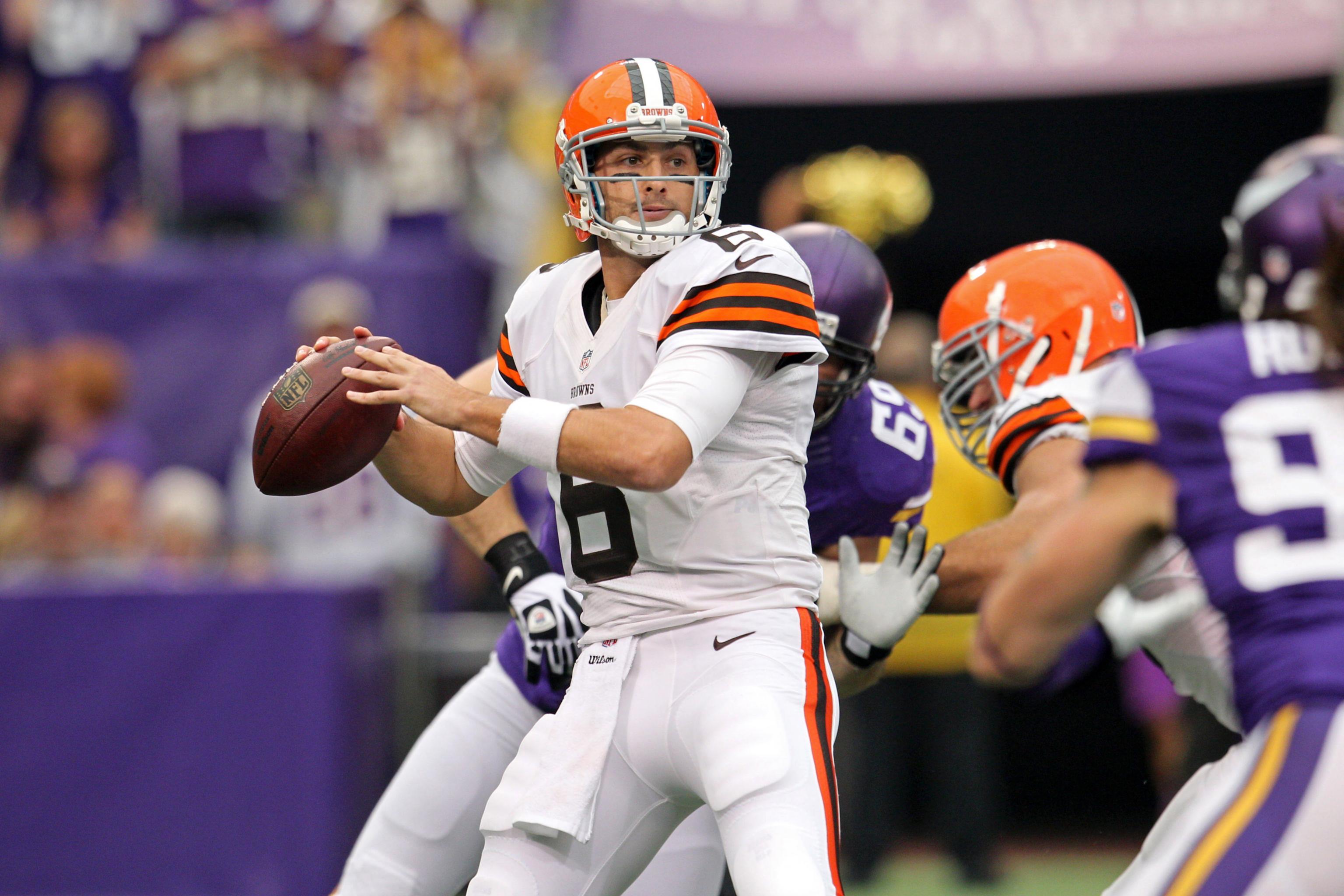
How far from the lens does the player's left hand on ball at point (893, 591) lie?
132 inches

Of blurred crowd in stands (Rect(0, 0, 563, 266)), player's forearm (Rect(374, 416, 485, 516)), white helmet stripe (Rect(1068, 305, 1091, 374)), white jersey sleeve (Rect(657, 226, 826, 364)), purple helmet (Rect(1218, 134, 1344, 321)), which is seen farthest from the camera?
blurred crowd in stands (Rect(0, 0, 563, 266))

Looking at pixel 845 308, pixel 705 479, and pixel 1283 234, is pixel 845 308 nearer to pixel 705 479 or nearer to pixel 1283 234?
pixel 705 479

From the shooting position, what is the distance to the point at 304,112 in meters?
8.44

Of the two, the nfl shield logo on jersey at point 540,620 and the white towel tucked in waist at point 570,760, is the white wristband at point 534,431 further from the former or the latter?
the nfl shield logo on jersey at point 540,620

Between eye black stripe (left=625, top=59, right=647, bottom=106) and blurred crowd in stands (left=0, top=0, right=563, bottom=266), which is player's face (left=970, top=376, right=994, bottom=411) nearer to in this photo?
eye black stripe (left=625, top=59, right=647, bottom=106)

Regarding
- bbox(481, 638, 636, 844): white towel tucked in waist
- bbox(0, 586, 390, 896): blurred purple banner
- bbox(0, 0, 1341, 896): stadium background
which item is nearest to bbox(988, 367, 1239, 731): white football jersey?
bbox(481, 638, 636, 844): white towel tucked in waist

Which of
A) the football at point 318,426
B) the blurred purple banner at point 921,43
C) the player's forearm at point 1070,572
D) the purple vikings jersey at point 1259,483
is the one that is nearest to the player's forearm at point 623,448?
the football at point 318,426

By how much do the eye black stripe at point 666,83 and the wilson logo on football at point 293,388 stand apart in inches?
32.6

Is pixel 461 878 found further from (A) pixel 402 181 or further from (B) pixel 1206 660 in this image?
(A) pixel 402 181

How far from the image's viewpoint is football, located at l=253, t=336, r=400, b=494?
2.96 m

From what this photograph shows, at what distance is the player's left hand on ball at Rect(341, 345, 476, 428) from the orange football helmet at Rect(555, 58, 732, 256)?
46cm

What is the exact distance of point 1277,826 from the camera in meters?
2.09

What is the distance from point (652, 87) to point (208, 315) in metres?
5.44

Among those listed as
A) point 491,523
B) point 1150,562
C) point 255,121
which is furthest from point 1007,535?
point 255,121
